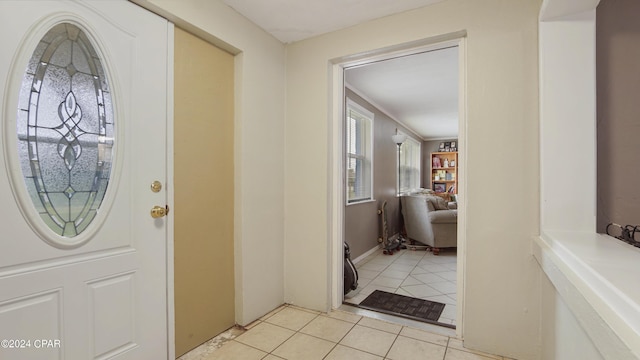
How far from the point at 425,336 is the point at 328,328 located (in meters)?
0.71

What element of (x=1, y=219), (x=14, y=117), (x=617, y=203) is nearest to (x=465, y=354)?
(x=617, y=203)

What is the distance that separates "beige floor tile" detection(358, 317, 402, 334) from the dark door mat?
184 mm

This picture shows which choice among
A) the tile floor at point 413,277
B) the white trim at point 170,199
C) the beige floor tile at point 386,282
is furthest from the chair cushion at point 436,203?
the white trim at point 170,199

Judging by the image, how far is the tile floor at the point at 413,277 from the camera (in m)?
2.84

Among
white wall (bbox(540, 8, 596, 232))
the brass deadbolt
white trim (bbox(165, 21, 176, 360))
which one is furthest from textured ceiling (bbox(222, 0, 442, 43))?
the brass deadbolt

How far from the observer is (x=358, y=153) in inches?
171

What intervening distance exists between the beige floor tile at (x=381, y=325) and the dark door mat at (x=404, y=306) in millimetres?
184

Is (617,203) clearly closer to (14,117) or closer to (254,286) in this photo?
(254,286)

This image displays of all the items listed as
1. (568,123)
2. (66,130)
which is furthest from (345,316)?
(66,130)

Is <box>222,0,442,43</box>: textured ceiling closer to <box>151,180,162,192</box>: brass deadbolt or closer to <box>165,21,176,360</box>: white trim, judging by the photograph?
<box>165,21,176,360</box>: white trim

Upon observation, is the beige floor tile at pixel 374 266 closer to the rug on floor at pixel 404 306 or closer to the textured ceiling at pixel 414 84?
the rug on floor at pixel 404 306

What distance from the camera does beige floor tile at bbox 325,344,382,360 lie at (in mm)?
1803

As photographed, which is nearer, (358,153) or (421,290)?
(421,290)

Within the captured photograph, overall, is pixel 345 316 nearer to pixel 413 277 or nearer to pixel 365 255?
pixel 413 277
